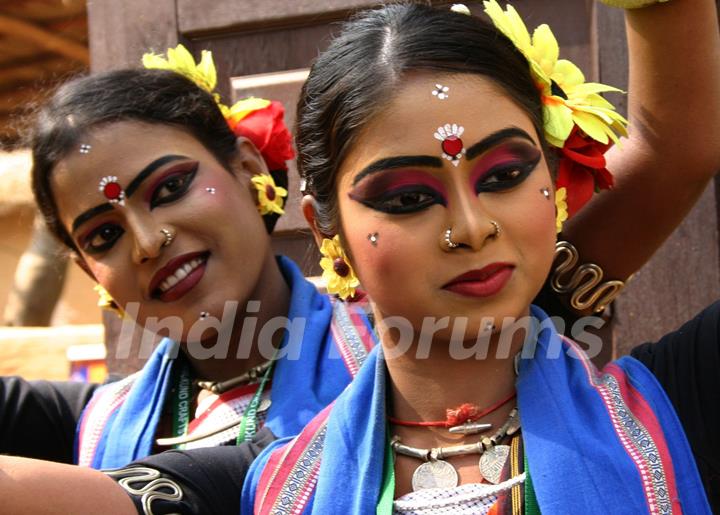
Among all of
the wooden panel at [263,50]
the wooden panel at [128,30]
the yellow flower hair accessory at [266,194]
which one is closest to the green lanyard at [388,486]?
the yellow flower hair accessory at [266,194]

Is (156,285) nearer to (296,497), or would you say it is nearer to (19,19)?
(296,497)

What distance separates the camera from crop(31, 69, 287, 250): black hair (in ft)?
7.88

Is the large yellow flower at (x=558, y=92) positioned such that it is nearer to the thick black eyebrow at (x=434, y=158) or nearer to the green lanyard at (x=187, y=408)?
the thick black eyebrow at (x=434, y=158)

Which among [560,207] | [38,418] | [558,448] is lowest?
[38,418]

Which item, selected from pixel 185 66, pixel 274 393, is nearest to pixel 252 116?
pixel 185 66

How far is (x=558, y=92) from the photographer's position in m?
1.90

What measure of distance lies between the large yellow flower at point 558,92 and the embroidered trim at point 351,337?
0.70 m

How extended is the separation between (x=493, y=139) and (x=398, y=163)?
15cm

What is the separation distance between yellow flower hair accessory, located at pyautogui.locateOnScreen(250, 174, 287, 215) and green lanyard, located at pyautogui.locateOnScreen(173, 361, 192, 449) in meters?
→ 0.40

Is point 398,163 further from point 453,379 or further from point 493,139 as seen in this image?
point 453,379

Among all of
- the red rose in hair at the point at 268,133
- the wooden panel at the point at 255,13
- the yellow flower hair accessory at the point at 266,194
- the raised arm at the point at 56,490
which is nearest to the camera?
the raised arm at the point at 56,490

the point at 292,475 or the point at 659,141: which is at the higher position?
the point at 659,141

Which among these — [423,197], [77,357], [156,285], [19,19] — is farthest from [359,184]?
[19,19]

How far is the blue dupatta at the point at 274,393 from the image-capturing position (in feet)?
7.34
